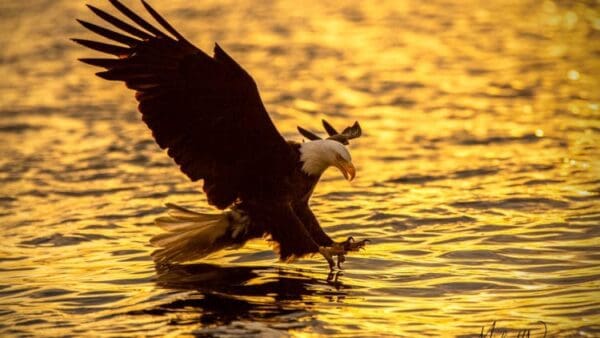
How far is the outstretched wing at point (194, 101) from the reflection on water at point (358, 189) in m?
0.82

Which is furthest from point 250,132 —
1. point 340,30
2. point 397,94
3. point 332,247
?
point 340,30

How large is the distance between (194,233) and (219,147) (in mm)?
659

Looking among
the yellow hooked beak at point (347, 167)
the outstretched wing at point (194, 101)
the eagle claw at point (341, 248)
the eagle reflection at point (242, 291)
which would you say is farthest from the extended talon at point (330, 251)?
the outstretched wing at point (194, 101)

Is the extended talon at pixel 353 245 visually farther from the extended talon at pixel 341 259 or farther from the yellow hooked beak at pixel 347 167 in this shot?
the yellow hooked beak at pixel 347 167

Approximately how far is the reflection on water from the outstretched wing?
0.82 metres

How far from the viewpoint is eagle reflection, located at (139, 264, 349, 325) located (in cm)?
734

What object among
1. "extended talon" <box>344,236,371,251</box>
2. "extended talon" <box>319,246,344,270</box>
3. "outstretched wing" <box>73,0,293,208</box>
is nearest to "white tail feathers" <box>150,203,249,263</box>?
"outstretched wing" <box>73,0,293,208</box>

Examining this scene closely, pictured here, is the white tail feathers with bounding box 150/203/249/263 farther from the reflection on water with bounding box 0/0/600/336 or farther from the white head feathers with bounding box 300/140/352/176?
the white head feathers with bounding box 300/140/352/176

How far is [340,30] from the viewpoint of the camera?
20141 millimetres

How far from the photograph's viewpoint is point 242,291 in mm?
7836

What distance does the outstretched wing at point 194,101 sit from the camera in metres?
7.49

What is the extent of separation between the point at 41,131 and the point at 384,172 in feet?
13.5

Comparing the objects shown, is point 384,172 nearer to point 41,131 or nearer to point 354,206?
point 354,206

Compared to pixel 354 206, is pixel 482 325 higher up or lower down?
lower down
